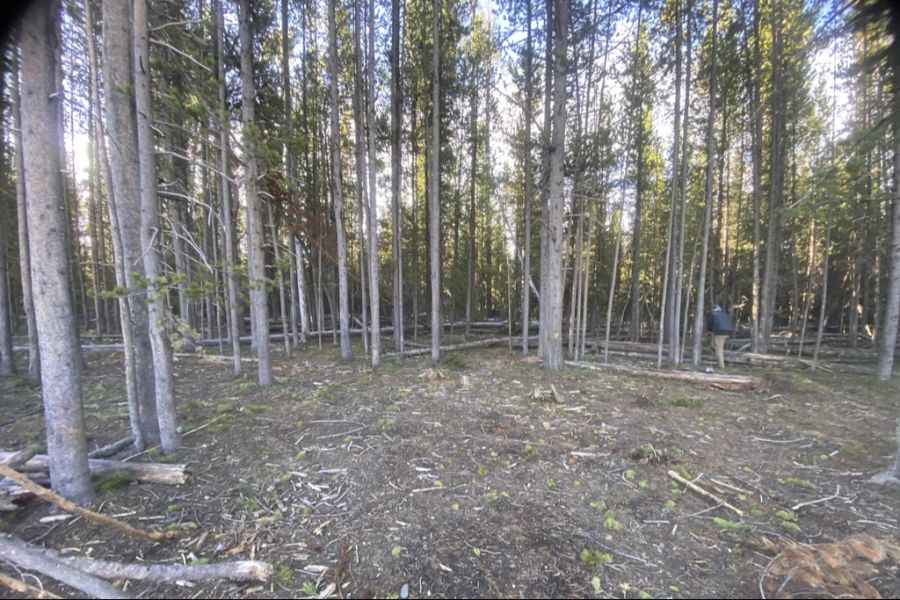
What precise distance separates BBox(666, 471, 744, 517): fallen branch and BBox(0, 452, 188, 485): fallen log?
199 inches

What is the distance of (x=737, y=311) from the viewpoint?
749 inches

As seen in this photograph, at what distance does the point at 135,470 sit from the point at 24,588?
1.57m

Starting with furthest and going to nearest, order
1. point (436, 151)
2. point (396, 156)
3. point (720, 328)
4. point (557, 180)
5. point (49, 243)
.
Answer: point (396, 156)
point (436, 151)
point (720, 328)
point (557, 180)
point (49, 243)

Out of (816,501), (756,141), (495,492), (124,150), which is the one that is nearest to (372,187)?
(124,150)

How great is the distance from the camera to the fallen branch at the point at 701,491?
312 centimetres

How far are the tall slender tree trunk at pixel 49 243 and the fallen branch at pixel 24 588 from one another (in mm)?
1156

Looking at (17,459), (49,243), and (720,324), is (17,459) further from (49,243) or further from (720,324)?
(720,324)

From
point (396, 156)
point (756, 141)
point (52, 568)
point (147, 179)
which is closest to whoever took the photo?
point (52, 568)

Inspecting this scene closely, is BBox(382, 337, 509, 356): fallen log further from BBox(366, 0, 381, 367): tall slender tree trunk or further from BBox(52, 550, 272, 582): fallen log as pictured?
BBox(52, 550, 272, 582): fallen log

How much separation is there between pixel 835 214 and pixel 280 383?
15.1 metres

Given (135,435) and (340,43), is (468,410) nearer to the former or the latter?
(135,435)

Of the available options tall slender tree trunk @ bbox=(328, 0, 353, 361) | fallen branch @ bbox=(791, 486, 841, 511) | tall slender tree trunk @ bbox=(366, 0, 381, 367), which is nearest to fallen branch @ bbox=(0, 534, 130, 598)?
Result: fallen branch @ bbox=(791, 486, 841, 511)

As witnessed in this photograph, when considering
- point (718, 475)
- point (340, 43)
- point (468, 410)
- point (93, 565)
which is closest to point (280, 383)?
point (468, 410)

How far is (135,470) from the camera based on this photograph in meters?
3.62
